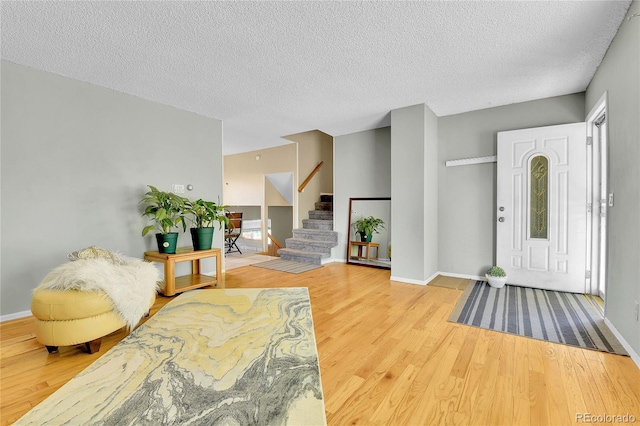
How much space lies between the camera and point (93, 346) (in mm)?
2045

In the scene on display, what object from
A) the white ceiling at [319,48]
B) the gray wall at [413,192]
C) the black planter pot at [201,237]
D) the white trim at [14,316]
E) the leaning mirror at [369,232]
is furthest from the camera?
the leaning mirror at [369,232]

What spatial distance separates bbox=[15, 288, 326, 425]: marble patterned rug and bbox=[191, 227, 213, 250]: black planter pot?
1125mm

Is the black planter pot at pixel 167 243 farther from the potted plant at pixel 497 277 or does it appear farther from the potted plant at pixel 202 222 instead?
the potted plant at pixel 497 277

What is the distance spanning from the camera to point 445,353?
2020mm

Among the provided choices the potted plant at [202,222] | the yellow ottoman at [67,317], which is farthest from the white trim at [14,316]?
the potted plant at [202,222]

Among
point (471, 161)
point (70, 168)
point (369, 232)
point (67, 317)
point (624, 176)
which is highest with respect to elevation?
point (471, 161)

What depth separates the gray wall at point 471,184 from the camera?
12.5ft

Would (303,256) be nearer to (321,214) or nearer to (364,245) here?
(364,245)

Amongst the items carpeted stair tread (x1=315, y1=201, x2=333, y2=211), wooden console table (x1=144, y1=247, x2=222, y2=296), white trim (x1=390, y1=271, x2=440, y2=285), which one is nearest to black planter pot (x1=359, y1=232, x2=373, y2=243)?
white trim (x1=390, y1=271, x2=440, y2=285)

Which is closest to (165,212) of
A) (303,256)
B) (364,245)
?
(303,256)

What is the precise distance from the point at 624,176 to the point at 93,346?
408 centimetres

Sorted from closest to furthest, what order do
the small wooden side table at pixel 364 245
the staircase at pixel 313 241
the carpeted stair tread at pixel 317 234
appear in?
the small wooden side table at pixel 364 245
the staircase at pixel 313 241
the carpeted stair tread at pixel 317 234

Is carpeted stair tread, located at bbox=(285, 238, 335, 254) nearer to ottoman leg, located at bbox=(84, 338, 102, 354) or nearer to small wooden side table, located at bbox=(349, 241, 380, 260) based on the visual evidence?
small wooden side table, located at bbox=(349, 241, 380, 260)

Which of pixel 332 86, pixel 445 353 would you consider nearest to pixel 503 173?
pixel 332 86
